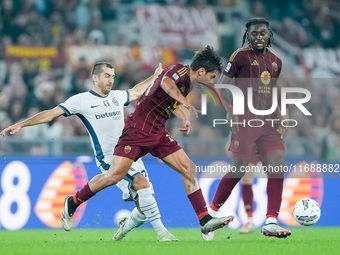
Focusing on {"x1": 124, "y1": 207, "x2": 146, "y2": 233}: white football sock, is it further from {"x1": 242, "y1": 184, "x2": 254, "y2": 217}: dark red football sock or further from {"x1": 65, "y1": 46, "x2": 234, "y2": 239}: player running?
{"x1": 242, "y1": 184, "x2": 254, "y2": 217}: dark red football sock

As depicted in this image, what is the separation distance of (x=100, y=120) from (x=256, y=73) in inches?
76.8

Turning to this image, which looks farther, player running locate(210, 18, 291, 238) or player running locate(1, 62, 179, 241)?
player running locate(210, 18, 291, 238)

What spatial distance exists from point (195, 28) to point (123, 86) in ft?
12.0

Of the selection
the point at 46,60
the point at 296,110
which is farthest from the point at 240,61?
the point at 46,60

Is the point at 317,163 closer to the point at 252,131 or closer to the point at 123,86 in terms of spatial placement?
the point at 252,131

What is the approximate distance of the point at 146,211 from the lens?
6227 mm

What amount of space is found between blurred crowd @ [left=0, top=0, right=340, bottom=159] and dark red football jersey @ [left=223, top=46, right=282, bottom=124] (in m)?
2.81

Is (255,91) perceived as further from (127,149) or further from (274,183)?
(127,149)

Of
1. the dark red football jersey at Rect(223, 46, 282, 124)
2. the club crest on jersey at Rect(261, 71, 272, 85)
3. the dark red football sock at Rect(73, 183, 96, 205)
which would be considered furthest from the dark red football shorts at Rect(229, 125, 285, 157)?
the dark red football sock at Rect(73, 183, 96, 205)


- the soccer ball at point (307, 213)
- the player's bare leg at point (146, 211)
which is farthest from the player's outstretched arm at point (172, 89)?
the soccer ball at point (307, 213)

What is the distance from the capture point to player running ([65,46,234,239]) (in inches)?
236

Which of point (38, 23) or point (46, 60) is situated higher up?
point (38, 23)

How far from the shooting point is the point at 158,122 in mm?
6191

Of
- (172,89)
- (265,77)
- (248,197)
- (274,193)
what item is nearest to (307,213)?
(274,193)
